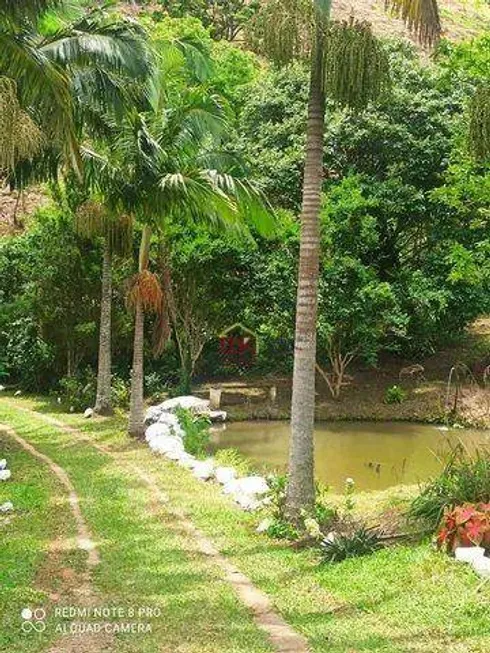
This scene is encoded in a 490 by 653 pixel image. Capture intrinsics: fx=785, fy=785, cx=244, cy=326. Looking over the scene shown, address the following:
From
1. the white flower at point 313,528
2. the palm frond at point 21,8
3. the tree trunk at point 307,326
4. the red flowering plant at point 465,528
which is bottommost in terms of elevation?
the white flower at point 313,528

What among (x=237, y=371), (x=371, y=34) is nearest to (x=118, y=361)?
(x=237, y=371)

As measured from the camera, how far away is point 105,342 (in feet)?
55.5

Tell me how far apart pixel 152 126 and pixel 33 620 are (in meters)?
11.0

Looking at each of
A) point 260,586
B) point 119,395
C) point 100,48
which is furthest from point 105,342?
point 260,586

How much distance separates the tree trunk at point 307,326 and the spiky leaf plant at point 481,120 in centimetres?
205

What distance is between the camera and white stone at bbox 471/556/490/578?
19.7 feet

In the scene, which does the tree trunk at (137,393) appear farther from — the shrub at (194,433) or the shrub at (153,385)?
the shrub at (153,385)

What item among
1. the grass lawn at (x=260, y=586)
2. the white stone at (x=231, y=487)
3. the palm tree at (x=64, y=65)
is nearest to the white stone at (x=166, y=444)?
the white stone at (x=231, y=487)

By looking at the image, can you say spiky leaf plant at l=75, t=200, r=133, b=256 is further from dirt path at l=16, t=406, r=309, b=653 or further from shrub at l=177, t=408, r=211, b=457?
dirt path at l=16, t=406, r=309, b=653

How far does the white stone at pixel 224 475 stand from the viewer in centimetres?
1110

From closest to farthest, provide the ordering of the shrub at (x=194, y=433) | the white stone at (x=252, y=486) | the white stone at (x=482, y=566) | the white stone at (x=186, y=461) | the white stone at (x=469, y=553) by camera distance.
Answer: the white stone at (x=482, y=566)
the white stone at (x=469, y=553)
the white stone at (x=252, y=486)
the white stone at (x=186, y=461)
the shrub at (x=194, y=433)

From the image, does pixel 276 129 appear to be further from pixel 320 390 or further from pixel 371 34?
pixel 371 34

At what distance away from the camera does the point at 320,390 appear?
22.6 meters

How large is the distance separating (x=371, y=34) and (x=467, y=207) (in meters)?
13.0
